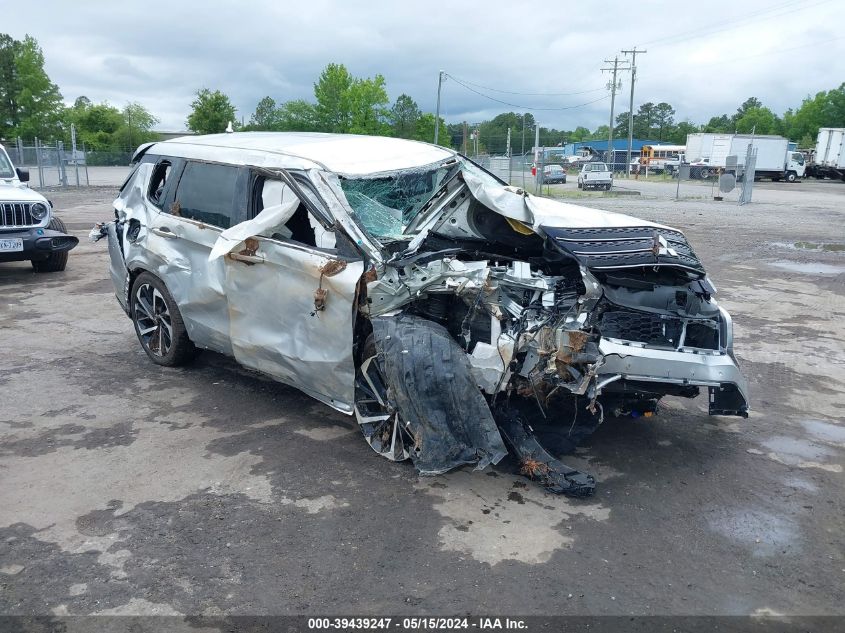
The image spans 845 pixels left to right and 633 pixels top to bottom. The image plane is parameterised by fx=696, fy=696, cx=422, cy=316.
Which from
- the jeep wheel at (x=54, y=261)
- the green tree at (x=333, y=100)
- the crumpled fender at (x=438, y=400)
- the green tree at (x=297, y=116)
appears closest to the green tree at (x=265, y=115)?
the green tree at (x=297, y=116)

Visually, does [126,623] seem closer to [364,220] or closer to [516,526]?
[516,526]

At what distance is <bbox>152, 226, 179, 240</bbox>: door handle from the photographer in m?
5.55

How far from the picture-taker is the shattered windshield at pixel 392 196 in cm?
486

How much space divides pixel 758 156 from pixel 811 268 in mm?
36996

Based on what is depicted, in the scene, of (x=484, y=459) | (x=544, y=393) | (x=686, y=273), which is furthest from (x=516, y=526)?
(x=686, y=273)

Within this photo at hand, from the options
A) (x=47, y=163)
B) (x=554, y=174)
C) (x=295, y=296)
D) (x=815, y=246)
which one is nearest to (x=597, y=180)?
(x=554, y=174)

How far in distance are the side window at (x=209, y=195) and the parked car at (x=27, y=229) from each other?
5168 mm

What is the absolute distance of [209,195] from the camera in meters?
5.39

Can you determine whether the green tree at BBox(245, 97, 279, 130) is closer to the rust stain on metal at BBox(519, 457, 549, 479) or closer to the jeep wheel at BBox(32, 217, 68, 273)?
the jeep wheel at BBox(32, 217, 68, 273)

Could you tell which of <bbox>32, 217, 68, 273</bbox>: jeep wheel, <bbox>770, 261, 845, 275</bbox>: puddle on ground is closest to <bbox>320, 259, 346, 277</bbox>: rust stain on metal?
<bbox>32, 217, 68, 273</bbox>: jeep wheel

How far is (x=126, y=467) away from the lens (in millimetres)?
4328

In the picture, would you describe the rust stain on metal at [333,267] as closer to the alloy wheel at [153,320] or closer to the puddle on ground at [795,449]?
the alloy wheel at [153,320]

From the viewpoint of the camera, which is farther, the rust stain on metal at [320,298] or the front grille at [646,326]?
the rust stain on metal at [320,298]

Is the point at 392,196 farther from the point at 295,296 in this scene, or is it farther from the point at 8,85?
the point at 8,85
